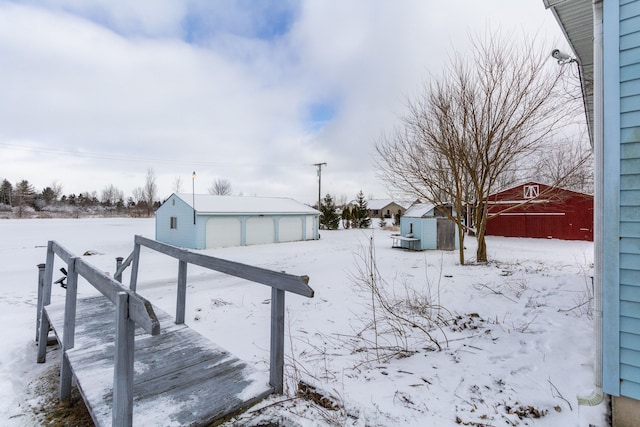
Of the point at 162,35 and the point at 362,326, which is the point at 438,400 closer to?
the point at 362,326

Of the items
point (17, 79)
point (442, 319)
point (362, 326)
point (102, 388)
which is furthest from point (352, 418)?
point (17, 79)

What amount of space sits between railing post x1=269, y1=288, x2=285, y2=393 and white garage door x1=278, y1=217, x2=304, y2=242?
719 inches

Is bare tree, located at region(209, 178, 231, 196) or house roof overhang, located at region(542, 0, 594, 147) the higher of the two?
bare tree, located at region(209, 178, 231, 196)

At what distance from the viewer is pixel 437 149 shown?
9961 mm

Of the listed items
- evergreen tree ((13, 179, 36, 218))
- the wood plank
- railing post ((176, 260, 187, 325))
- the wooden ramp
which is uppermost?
evergreen tree ((13, 179, 36, 218))

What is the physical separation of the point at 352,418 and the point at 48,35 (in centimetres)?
1214

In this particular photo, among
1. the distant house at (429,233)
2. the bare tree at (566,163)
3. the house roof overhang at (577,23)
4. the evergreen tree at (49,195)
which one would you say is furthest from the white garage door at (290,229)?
the evergreen tree at (49,195)

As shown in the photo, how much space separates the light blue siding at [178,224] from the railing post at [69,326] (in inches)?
575

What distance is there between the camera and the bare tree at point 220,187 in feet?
195

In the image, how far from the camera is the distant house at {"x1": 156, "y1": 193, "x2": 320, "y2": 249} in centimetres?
1703

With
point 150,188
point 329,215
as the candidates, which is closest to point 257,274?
point 329,215

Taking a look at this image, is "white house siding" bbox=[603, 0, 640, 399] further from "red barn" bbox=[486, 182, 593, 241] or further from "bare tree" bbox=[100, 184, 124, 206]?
"bare tree" bbox=[100, 184, 124, 206]

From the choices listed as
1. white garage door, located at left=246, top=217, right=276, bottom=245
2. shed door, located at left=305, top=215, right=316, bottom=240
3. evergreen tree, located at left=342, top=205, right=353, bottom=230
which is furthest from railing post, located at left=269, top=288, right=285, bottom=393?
evergreen tree, located at left=342, top=205, right=353, bottom=230

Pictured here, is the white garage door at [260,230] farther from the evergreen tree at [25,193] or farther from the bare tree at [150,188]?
the evergreen tree at [25,193]
